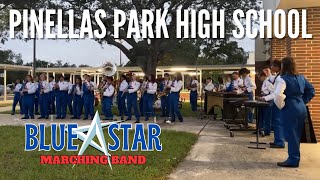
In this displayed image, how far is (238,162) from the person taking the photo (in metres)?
7.45

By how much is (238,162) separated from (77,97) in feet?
31.6

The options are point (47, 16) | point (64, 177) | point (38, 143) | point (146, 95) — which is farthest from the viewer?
point (47, 16)

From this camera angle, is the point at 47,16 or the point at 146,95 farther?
the point at 47,16

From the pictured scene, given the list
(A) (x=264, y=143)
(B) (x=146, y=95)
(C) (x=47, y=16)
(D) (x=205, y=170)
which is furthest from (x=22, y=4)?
(D) (x=205, y=170)

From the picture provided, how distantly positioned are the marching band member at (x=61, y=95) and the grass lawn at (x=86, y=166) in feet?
20.4

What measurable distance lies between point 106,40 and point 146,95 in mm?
8855

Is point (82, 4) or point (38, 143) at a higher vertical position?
point (82, 4)

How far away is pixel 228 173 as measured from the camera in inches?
258

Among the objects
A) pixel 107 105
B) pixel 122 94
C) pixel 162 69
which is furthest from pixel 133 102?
pixel 162 69

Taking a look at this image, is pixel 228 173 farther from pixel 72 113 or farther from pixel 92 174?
pixel 72 113

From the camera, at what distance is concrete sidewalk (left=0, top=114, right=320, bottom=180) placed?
642cm

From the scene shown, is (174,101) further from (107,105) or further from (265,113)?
(265,113)

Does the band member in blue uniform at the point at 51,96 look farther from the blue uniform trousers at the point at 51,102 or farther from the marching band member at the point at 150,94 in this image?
the marching band member at the point at 150,94

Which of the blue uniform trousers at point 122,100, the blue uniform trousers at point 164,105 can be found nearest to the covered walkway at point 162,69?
the blue uniform trousers at point 164,105
